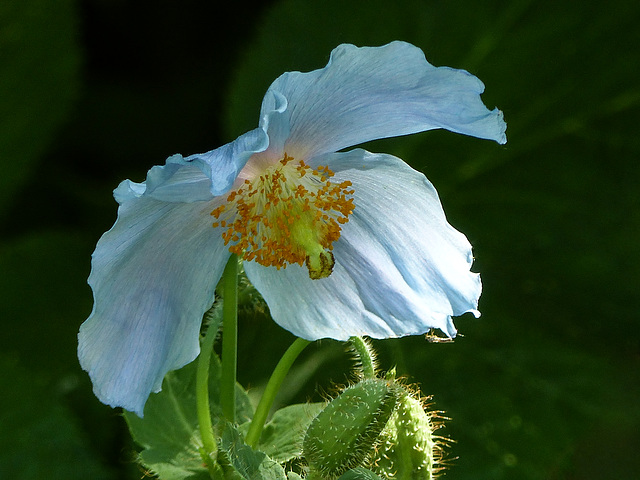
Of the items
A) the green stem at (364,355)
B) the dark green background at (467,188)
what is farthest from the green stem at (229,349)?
the dark green background at (467,188)

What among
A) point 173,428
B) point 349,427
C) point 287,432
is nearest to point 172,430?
point 173,428

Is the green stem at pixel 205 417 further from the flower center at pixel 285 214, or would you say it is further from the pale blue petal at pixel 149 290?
the flower center at pixel 285 214

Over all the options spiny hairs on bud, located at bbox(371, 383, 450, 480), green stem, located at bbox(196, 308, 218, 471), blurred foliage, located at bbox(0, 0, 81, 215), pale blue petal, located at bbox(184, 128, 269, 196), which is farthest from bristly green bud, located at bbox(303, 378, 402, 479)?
blurred foliage, located at bbox(0, 0, 81, 215)

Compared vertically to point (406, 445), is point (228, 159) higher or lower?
higher

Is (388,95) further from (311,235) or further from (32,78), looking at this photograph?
(32,78)

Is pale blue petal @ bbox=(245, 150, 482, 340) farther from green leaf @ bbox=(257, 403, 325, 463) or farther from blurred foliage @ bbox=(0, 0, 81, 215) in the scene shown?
blurred foliage @ bbox=(0, 0, 81, 215)

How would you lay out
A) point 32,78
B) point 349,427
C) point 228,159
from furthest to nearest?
1. point 32,78
2. point 349,427
3. point 228,159

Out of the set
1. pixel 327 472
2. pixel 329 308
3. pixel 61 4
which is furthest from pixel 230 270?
pixel 61 4
